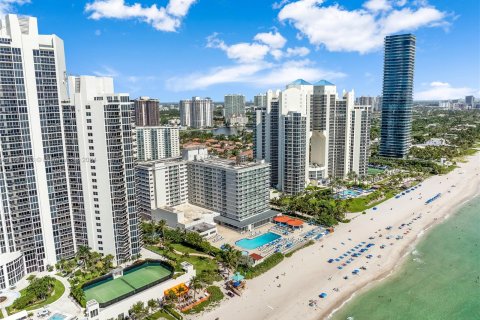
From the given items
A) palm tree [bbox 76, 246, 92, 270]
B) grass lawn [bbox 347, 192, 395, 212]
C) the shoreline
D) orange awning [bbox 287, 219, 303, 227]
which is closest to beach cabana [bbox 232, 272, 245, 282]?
the shoreline

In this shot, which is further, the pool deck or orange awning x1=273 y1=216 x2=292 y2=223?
orange awning x1=273 y1=216 x2=292 y2=223

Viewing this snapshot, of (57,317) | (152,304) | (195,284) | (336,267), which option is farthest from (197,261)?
(336,267)

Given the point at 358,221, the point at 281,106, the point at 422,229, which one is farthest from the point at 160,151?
the point at 422,229

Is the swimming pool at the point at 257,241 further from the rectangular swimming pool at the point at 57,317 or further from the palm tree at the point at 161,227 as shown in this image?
the rectangular swimming pool at the point at 57,317

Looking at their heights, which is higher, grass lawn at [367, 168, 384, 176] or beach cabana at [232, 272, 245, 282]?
grass lawn at [367, 168, 384, 176]

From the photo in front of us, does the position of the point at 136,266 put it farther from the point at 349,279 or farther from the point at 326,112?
the point at 326,112

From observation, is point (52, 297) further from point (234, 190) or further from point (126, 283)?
point (234, 190)

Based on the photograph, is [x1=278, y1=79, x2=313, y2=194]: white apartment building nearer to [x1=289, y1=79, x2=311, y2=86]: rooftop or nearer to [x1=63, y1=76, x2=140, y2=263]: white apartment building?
[x1=289, y1=79, x2=311, y2=86]: rooftop
